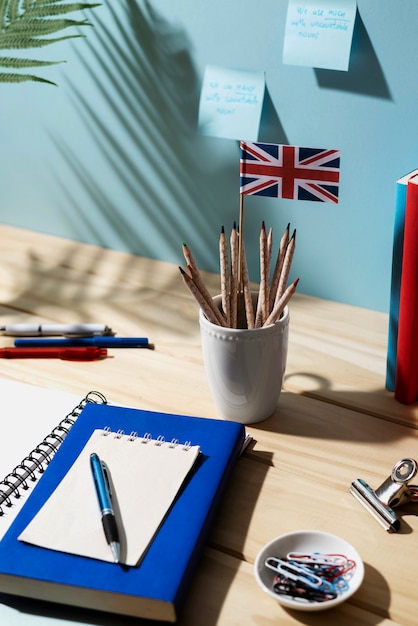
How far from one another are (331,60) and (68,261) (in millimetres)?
530

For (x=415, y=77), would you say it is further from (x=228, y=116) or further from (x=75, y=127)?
(x=75, y=127)

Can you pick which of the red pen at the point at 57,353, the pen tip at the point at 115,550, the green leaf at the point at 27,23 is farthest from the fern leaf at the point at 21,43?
the pen tip at the point at 115,550

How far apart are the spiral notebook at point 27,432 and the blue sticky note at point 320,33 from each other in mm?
483

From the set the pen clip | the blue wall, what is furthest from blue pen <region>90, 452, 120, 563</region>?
the blue wall

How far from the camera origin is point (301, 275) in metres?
1.13

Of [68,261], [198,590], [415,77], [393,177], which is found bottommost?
[198,590]

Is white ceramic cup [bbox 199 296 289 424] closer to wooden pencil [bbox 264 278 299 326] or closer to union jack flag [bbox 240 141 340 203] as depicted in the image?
wooden pencil [bbox 264 278 299 326]

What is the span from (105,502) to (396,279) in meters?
0.39

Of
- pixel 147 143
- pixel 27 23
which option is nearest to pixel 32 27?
pixel 27 23

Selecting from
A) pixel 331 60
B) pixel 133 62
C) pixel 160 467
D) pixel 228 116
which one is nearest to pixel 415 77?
pixel 331 60

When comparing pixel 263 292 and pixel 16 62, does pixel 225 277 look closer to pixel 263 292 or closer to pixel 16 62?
pixel 263 292

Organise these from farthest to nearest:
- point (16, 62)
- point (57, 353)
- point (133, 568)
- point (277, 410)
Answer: point (16, 62)
point (57, 353)
point (277, 410)
point (133, 568)

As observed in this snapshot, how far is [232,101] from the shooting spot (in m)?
1.06

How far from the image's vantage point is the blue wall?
0.97 m
